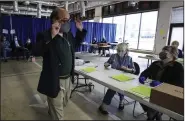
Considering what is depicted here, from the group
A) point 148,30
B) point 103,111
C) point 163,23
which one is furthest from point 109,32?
point 103,111

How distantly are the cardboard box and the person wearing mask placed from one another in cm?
87

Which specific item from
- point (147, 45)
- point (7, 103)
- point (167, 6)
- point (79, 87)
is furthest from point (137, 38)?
point (7, 103)

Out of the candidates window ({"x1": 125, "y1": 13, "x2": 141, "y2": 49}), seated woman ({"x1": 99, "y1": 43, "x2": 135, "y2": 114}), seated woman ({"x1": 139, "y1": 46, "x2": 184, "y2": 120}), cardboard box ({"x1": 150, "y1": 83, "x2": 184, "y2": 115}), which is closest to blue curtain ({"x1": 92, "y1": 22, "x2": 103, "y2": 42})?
window ({"x1": 125, "y1": 13, "x2": 141, "y2": 49})

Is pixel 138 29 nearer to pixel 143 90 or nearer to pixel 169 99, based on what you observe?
pixel 143 90

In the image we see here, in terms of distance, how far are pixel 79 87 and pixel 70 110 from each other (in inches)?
40.5

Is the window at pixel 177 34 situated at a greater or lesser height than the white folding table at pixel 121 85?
greater

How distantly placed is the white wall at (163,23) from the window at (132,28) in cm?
153

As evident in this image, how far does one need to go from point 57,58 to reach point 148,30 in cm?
815

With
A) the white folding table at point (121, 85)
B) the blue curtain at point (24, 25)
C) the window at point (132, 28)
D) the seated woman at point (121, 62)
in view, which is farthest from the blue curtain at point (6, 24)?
the window at point (132, 28)

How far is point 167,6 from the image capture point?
7.31 metres

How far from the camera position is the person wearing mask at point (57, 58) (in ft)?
4.78

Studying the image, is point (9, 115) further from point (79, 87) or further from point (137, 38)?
point (137, 38)

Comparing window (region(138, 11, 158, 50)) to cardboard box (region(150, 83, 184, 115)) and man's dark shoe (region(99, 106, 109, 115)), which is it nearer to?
man's dark shoe (region(99, 106, 109, 115))

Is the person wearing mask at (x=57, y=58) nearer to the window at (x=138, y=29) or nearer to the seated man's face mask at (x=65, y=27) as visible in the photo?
the seated man's face mask at (x=65, y=27)
